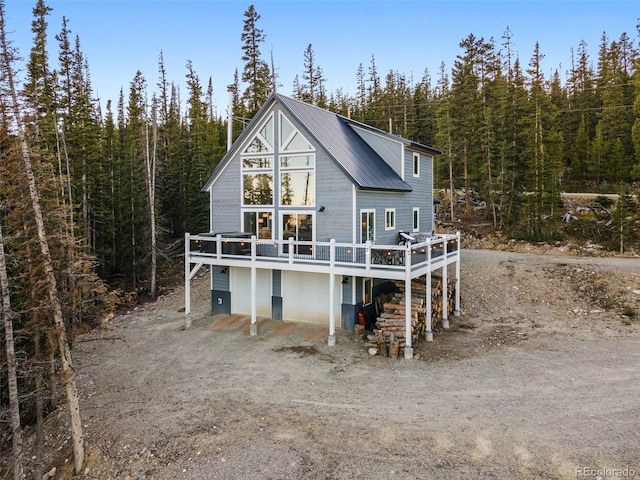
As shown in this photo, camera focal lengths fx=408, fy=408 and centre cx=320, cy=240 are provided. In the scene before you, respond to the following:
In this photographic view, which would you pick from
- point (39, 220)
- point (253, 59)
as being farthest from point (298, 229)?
point (253, 59)

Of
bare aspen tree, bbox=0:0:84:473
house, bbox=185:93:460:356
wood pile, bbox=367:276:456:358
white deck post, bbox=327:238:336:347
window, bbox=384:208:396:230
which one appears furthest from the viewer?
window, bbox=384:208:396:230

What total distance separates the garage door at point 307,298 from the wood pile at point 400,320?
2201mm

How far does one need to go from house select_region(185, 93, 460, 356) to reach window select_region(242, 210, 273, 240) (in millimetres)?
44

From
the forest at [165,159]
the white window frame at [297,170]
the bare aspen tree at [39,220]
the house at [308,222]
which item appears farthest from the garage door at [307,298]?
the bare aspen tree at [39,220]

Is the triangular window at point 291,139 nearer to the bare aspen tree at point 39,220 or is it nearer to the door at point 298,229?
the door at point 298,229

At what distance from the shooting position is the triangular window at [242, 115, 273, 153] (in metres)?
17.3

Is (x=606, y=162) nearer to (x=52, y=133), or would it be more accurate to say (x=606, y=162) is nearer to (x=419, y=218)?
(x=419, y=218)

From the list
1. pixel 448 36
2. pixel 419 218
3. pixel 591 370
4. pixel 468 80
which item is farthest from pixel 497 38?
pixel 591 370

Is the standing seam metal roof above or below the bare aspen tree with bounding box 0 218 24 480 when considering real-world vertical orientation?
above

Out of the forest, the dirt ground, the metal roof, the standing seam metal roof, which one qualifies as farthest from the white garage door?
the standing seam metal roof

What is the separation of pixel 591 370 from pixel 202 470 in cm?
1062

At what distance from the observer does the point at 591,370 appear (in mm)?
11539

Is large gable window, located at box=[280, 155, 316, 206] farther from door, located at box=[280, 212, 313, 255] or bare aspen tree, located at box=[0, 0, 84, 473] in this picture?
bare aspen tree, located at box=[0, 0, 84, 473]

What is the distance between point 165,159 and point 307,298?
24254mm
